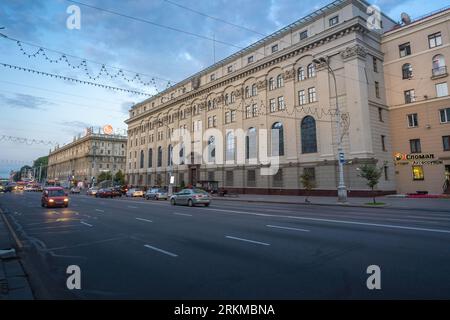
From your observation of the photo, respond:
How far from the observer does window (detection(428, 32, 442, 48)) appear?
105ft

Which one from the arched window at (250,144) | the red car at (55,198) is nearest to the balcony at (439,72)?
the arched window at (250,144)

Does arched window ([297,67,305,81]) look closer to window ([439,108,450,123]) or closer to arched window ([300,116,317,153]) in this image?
arched window ([300,116,317,153])

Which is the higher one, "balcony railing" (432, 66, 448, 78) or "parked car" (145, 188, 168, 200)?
"balcony railing" (432, 66, 448, 78)

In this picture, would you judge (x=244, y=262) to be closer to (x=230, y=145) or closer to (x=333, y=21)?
(x=333, y=21)

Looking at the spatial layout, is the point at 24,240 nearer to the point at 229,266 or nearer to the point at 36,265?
the point at 36,265

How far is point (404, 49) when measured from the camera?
34656 millimetres

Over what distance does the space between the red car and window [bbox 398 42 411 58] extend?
128 ft

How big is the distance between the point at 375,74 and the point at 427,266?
3445 centimetres

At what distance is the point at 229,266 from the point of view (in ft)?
19.8

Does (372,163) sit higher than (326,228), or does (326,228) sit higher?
(372,163)

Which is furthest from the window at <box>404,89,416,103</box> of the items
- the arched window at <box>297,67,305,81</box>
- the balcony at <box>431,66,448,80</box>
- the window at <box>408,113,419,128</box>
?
the arched window at <box>297,67,305,81</box>

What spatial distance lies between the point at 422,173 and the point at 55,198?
3612 cm
